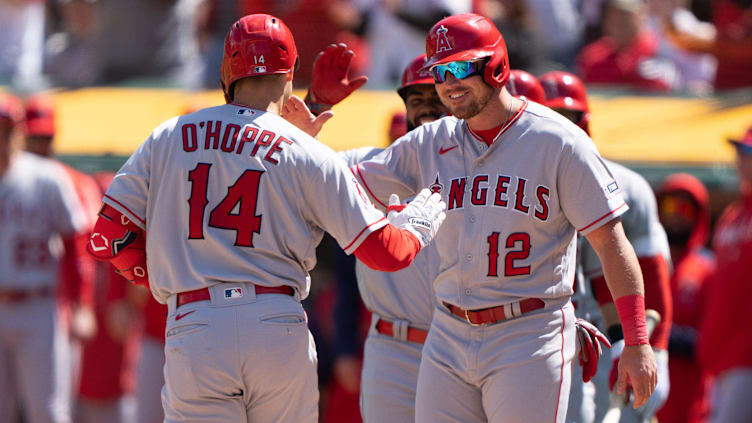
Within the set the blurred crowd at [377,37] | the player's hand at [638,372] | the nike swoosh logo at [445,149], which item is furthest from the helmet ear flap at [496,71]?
the blurred crowd at [377,37]

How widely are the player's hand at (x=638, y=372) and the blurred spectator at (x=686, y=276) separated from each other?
9.36 feet

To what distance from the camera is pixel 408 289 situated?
443cm

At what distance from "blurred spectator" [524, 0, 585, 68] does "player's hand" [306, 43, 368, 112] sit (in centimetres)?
504

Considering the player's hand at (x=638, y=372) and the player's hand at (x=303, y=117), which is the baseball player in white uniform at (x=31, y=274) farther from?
the player's hand at (x=638, y=372)

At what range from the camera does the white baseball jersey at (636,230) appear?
14.8ft

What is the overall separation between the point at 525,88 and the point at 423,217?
1098 millimetres

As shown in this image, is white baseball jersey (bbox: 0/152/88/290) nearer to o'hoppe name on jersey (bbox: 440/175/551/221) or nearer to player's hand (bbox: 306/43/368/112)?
player's hand (bbox: 306/43/368/112)

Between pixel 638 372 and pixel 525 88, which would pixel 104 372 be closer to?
pixel 525 88

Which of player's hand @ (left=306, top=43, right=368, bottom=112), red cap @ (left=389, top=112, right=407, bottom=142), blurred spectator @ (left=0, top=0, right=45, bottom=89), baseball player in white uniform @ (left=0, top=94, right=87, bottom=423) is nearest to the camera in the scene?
player's hand @ (left=306, top=43, right=368, bottom=112)

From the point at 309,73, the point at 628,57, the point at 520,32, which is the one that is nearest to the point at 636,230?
the point at 520,32

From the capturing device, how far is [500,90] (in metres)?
3.73

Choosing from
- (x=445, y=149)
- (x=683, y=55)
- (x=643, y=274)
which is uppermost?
(x=445, y=149)

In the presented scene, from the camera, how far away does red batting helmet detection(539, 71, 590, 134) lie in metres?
4.62

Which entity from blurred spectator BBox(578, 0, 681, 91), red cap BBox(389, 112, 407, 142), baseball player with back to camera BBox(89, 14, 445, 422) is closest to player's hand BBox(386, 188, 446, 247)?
baseball player with back to camera BBox(89, 14, 445, 422)
